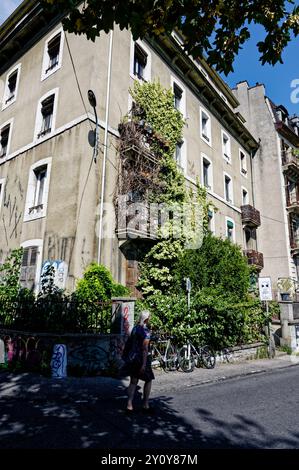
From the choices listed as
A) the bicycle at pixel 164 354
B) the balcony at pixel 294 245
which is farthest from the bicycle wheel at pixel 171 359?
the balcony at pixel 294 245

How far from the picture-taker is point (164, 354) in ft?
30.6

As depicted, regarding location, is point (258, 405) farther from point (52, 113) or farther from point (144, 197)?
point (52, 113)

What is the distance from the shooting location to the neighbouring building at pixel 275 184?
24.1 meters

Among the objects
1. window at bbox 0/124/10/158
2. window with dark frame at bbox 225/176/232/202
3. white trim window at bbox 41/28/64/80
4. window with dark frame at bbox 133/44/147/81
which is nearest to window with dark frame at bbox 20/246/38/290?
window at bbox 0/124/10/158

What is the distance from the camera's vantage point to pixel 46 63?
1480cm

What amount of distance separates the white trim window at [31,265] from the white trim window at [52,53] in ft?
27.3

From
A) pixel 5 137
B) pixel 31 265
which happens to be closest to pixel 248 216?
pixel 31 265

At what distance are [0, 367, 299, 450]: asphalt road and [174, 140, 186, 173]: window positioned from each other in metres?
11.7

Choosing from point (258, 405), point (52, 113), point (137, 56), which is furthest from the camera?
point (137, 56)

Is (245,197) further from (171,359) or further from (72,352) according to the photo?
(72,352)

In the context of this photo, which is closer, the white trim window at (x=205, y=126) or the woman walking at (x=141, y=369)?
the woman walking at (x=141, y=369)

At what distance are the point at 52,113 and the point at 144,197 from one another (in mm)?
5966

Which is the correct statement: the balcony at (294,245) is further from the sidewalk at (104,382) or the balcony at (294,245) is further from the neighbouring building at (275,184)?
the sidewalk at (104,382)

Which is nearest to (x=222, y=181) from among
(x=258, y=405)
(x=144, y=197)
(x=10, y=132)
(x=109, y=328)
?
(x=144, y=197)
